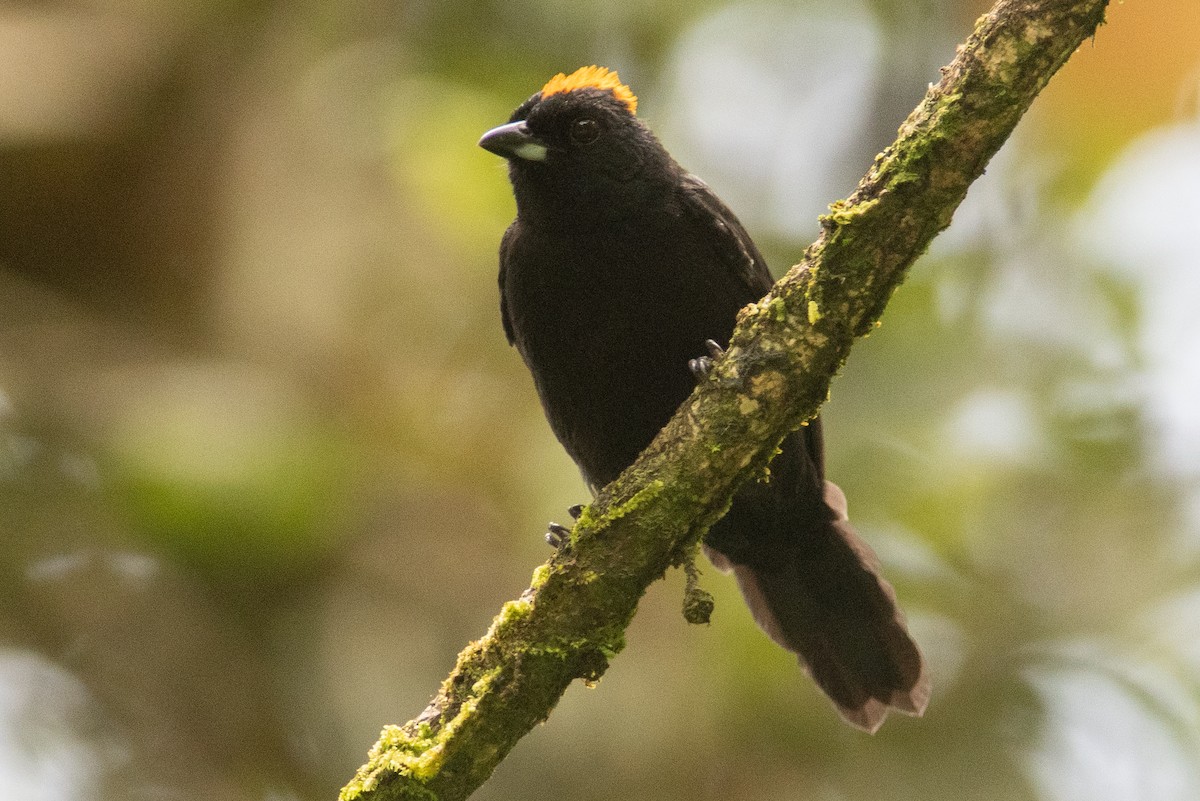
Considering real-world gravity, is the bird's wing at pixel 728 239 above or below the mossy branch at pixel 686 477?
above

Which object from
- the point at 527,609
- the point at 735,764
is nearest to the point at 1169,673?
the point at 735,764

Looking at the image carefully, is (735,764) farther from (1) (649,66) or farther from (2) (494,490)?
(1) (649,66)

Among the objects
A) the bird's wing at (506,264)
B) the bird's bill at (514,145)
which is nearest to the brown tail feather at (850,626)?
the bird's wing at (506,264)

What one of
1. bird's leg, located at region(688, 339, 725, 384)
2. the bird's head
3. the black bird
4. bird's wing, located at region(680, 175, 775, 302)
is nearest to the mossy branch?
bird's leg, located at region(688, 339, 725, 384)

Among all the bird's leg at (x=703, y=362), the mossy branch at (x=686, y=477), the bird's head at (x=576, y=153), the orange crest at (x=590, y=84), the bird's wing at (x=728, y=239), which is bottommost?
the mossy branch at (x=686, y=477)

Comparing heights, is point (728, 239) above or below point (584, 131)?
below

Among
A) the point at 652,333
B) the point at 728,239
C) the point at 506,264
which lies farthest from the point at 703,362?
the point at 506,264

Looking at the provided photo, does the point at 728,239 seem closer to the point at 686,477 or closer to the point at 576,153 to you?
the point at 576,153

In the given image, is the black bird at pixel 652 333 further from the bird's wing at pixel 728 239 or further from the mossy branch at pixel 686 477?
the mossy branch at pixel 686 477
